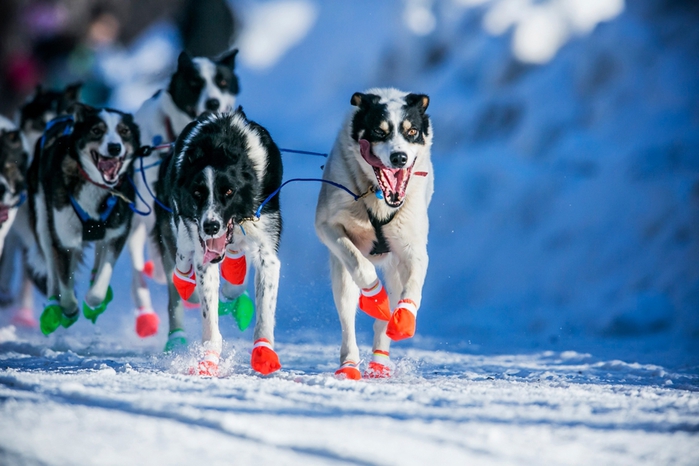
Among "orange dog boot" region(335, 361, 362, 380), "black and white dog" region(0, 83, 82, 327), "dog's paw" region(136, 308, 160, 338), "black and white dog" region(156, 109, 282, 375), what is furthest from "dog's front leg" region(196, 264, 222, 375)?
"black and white dog" region(0, 83, 82, 327)

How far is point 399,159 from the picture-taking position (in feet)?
11.3

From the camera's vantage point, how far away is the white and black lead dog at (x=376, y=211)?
11.7ft

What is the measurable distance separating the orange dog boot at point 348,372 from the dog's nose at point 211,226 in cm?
82

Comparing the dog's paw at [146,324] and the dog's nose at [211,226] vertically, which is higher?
the dog's nose at [211,226]

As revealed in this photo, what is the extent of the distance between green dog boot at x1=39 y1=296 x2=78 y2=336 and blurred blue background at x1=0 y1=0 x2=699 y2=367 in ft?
2.26

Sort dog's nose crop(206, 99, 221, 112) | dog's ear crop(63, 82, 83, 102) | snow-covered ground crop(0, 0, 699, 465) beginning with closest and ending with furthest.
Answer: snow-covered ground crop(0, 0, 699, 465) → dog's nose crop(206, 99, 221, 112) → dog's ear crop(63, 82, 83, 102)

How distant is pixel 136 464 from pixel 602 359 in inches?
127

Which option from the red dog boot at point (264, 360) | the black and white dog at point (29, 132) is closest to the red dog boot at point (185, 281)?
the red dog boot at point (264, 360)

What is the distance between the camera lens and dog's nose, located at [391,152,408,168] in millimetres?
3455

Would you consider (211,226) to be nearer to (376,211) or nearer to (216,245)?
(216,245)

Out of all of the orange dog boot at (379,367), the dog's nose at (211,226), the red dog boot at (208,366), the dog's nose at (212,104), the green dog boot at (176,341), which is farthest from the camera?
the dog's nose at (212,104)

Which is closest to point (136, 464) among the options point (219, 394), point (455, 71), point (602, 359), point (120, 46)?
point (219, 394)

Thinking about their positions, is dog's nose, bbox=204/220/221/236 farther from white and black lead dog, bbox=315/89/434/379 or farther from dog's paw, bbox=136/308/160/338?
dog's paw, bbox=136/308/160/338

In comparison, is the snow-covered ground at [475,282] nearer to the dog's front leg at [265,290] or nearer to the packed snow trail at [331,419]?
the packed snow trail at [331,419]
